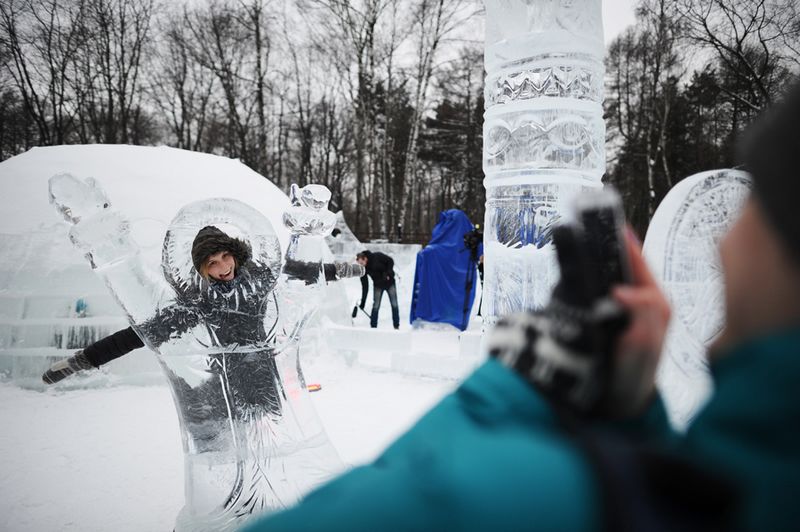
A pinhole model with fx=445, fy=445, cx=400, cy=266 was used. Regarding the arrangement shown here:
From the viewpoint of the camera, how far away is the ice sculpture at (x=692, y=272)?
4.03 ft

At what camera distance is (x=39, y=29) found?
10.9m

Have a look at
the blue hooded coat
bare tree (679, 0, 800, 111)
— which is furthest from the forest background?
the blue hooded coat

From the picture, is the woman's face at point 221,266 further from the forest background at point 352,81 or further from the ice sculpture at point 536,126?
the forest background at point 352,81

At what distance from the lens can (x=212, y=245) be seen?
1699 mm

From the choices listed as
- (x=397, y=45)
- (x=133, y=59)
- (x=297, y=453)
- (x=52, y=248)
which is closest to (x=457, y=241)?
(x=52, y=248)

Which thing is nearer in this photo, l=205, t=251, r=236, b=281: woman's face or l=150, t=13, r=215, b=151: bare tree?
l=205, t=251, r=236, b=281: woman's face

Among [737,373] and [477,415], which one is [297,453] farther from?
[737,373]

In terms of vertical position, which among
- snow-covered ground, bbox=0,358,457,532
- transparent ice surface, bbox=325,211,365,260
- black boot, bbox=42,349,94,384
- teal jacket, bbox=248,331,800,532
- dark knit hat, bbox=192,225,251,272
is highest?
transparent ice surface, bbox=325,211,365,260

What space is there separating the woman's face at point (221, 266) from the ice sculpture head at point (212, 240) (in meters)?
0.02

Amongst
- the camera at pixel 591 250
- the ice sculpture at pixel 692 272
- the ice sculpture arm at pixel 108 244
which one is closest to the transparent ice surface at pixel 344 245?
the ice sculpture arm at pixel 108 244

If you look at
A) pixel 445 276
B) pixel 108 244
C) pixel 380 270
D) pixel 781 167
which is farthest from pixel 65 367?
pixel 445 276

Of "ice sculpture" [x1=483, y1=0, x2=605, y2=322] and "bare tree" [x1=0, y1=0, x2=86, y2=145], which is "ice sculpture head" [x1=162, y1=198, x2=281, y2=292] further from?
"bare tree" [x1=0, y1=0, x2=86, y2=145]

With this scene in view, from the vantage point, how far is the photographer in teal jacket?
359 millimetres

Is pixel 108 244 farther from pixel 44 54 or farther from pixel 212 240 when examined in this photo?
pixel 44 54
